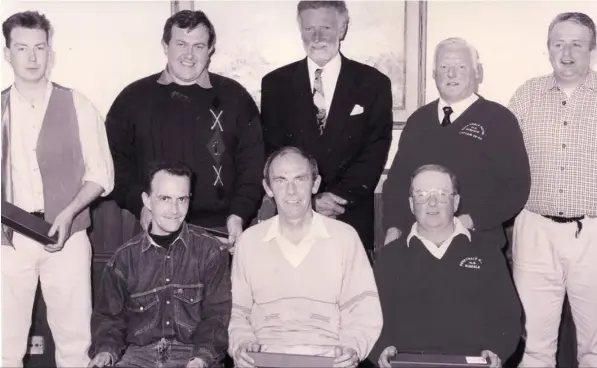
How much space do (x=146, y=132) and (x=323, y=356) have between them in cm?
126

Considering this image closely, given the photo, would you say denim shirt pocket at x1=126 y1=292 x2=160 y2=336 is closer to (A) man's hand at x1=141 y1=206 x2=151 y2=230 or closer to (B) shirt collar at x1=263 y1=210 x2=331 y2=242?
(A) man's hand at x1=141 y1=206 x2=151 y2=230

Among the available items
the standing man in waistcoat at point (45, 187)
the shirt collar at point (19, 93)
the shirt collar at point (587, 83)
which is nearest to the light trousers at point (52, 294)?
the standing man in waistcoat at point (45, 187)

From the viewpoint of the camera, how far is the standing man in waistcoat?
2.68 m

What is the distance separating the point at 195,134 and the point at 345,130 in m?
0.66

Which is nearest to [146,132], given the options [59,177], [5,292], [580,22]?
[59,177]

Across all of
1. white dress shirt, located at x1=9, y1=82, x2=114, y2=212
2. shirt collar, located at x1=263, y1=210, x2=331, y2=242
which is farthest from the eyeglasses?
white dress shirt, located at x1=9, y1=82, x2=114, y2=212

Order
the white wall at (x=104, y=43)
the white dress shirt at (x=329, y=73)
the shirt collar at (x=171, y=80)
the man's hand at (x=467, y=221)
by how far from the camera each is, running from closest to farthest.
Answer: the man's hand at (x=467, y=221) < the shirt collar at (x=171, y=80) < the white dress shirt at (x=329, y=73) < the white wall at (x=104, y=43)

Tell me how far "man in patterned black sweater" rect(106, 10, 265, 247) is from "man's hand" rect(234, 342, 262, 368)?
2.00ft

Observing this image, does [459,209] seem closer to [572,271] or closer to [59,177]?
A: [572,271]

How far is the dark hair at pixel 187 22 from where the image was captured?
270 centimetres

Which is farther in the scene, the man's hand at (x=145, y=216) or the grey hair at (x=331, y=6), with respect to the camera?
the grey hair at (x=331, y=6)

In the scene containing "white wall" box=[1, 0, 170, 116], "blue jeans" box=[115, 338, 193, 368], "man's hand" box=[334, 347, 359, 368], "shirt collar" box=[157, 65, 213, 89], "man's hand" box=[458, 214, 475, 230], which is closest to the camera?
"man's hand" box=[334, 347, 359, 368]

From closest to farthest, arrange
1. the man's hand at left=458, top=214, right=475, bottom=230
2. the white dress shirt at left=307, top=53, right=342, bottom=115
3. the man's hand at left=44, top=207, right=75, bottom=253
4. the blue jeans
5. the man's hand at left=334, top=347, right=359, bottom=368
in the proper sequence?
the man's hand at left=334, top=347, right=359, bottom=368 → the blue jeans → the man's hand at left=458, top=214, right=475, bottom=230 → the man's hand at left=44, top=207, right=75, bottom=253 → the white dress shirt at left=307, top=53, right=342, bottom=115

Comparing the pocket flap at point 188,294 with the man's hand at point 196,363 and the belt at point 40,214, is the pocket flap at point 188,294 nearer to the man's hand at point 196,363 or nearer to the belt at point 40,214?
the man's hand at point 196,363
